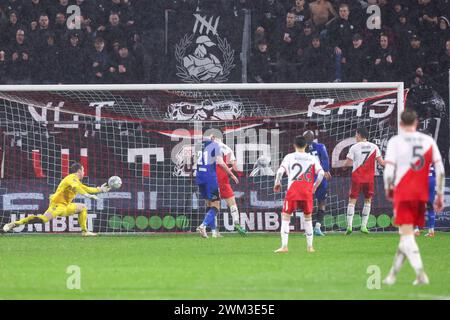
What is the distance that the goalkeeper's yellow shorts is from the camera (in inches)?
781

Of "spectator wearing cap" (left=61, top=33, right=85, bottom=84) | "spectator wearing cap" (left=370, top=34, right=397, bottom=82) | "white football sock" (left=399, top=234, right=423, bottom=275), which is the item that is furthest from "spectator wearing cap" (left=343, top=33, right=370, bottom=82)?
"white football sock" (left=399, top=234, right=423, bottom=275)

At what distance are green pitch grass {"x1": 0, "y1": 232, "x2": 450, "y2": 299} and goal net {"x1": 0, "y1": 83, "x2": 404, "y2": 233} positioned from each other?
4.15 feet

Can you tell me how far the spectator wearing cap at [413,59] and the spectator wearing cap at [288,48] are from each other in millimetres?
2279

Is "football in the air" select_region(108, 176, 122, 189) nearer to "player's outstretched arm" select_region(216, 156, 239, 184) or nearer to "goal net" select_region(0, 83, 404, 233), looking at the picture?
"goal net" select_region(0, 83, 404, 233)

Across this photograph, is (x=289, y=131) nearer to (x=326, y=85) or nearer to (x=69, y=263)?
(x=326, y=85)

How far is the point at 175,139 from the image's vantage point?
21.4m

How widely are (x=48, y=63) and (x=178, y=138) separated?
4.02 metres

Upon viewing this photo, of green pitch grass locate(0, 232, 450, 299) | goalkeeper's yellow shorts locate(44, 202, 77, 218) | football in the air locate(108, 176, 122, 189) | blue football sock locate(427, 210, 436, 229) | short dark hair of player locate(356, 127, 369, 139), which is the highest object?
short dark hair of player locate(356, 127, 369, 139)

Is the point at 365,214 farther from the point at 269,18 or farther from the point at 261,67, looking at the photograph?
the point at 269,18

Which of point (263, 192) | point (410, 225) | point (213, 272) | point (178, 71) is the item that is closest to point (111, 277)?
point (213, 272)

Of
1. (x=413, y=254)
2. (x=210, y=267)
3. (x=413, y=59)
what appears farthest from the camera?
(x=413, y=59)

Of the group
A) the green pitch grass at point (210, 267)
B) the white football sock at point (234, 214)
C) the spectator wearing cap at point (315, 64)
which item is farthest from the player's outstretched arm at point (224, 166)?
the spectator wearing cap at point (315, 64)

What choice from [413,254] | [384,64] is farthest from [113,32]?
[413,254]

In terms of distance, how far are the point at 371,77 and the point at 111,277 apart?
12184 millimetres
